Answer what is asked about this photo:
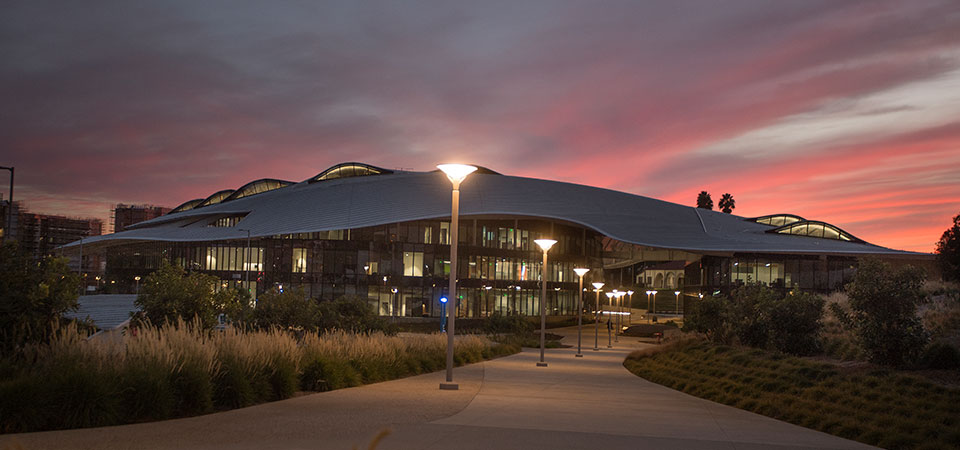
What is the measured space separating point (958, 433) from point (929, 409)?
2.18 metres

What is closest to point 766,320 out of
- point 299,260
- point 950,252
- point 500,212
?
point 950,252

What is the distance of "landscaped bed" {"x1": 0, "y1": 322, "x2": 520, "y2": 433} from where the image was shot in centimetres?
984

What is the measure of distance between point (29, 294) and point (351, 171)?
79236mm

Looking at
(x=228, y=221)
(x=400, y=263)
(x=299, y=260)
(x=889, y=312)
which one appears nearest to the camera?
(x=889, y=312)

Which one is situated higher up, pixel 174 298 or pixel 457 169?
pixel 457 169

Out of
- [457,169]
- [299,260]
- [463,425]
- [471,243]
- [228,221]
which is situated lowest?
[463,425]

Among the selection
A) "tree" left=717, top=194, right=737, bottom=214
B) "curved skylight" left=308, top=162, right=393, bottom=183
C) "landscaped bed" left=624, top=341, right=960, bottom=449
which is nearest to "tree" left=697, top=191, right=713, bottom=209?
"tree" left=717, top=194, right=737, bottom=214

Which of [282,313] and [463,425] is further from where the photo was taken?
[282,313]

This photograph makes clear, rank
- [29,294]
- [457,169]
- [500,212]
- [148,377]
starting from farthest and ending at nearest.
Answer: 1. [500,212]
2. [457,169]
3. [29,294]
4. [148,377]

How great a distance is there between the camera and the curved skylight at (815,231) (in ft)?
246

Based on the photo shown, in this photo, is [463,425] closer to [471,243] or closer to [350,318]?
[350,318]

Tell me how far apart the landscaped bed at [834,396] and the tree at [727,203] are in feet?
500

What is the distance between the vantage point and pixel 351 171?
91.3 metres

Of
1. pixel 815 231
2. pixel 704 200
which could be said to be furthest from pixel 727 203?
pixel 815 231
